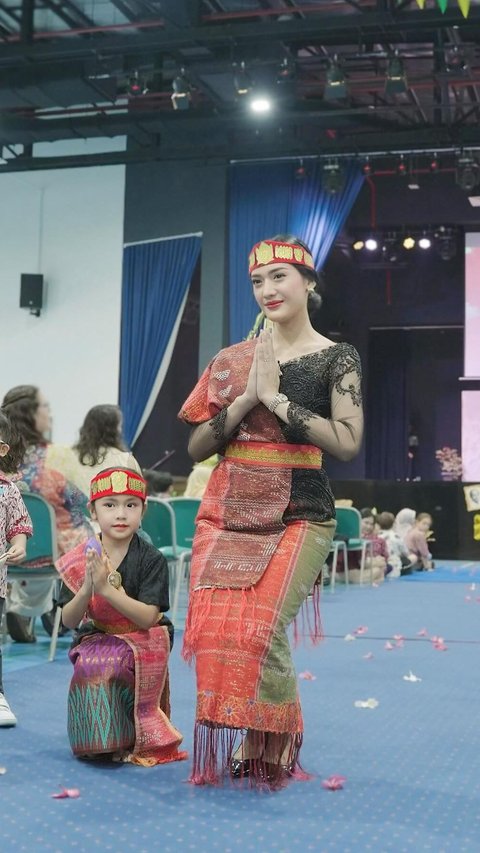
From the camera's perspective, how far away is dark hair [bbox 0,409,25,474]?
335cm

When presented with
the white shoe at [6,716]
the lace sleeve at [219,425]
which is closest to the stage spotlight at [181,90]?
the white shoe at [6,716]

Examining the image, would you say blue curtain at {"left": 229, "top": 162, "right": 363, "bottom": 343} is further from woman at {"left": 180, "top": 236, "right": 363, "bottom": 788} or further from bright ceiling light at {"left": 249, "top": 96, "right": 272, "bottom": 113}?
woman at {"left": 180, "top": 236, "right": 363, "bottom": 788}

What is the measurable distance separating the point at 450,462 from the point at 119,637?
13.2 meters

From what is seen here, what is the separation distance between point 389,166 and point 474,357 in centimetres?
313

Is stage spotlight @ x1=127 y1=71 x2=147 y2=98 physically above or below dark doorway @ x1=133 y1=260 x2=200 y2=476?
above

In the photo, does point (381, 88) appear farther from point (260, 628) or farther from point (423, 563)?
point (260, 628)

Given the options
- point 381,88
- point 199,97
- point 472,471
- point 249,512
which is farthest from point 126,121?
point 249,512

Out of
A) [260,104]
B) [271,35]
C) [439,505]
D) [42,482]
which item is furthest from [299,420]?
[439,505]

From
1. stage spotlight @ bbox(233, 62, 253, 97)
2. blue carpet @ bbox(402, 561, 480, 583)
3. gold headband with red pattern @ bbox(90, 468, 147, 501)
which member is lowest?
blue carpet @ bbox(402, 561, 480, 583)

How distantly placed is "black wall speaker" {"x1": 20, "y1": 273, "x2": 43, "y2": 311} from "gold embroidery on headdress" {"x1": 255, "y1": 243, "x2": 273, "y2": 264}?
10.3 metres

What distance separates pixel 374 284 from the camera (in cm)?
1656

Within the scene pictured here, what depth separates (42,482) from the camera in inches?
190

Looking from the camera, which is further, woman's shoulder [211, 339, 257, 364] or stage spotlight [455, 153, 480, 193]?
stage spotlight [455, 153, 480, 193]

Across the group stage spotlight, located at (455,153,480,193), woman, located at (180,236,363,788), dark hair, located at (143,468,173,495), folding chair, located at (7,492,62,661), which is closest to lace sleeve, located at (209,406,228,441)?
woman, located at (180,236,363,788)
